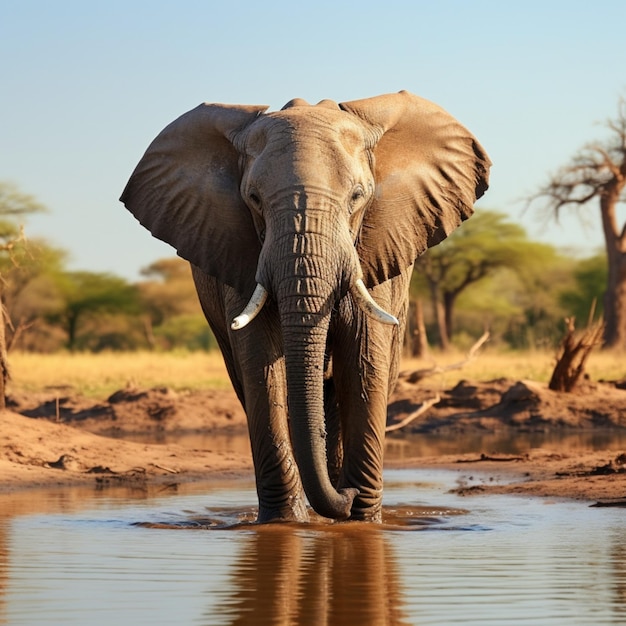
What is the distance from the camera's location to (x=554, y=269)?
1969 inches

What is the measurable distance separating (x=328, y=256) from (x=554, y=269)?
1746 inches

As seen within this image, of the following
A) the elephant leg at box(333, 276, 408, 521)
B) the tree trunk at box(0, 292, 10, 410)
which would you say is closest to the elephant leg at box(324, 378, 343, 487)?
the elephant leg at box(333, 276, 408, 521)

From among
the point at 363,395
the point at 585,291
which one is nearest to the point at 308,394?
the point at 363,395

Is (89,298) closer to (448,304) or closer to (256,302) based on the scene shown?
(448,304)

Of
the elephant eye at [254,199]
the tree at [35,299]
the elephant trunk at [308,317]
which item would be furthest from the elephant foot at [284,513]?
the tree at [35,299]

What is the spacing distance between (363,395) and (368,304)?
66cm

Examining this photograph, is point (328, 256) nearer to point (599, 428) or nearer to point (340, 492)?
point (340, 492)

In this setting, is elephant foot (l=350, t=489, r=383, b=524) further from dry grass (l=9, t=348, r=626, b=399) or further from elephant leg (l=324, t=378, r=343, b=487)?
dry grass (l=9, t=348, r=626, b=399)

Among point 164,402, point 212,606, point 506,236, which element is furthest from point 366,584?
point 506,236

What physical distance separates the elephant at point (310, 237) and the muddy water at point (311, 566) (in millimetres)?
423

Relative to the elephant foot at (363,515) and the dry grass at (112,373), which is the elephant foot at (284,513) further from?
the dry grass at (112,373)

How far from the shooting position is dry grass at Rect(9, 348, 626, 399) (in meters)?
22.0

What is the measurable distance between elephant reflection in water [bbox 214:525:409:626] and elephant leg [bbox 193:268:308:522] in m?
0.21

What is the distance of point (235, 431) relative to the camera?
1722cm
